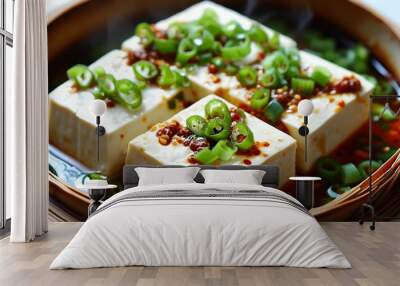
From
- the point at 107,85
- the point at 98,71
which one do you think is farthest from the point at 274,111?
the point at 98,71

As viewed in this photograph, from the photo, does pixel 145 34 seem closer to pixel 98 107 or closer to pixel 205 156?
pixel 98 107

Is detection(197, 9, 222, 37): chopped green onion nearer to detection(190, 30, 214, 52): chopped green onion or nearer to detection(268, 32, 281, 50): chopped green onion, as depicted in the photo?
detection(190, 30, 214, 52): chopped green onion

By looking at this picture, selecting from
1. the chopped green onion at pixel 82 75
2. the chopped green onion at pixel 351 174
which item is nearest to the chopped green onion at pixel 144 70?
the chopped green onion at pixel 82 75

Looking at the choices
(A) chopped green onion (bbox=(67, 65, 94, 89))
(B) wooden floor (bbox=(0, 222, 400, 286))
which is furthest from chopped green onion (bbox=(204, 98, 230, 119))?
(B) wooden floor (bbox=(0, 222, 400, 286))

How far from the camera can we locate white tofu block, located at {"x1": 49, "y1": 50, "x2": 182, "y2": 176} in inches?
249

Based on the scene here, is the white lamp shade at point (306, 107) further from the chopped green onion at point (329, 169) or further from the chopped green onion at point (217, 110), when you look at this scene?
the chopped green onion at point (217, 110)

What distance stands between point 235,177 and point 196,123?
80 centimetres

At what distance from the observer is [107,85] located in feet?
21.2

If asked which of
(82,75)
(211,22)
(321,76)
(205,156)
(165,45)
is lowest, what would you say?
(205,156)

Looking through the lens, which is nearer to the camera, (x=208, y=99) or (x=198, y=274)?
(x=198, y=274)

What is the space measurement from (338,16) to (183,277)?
3.90 m

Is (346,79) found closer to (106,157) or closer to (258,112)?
(258,112)

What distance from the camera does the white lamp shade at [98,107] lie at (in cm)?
620

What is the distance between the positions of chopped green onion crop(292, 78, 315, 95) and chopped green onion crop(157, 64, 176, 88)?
128cm
